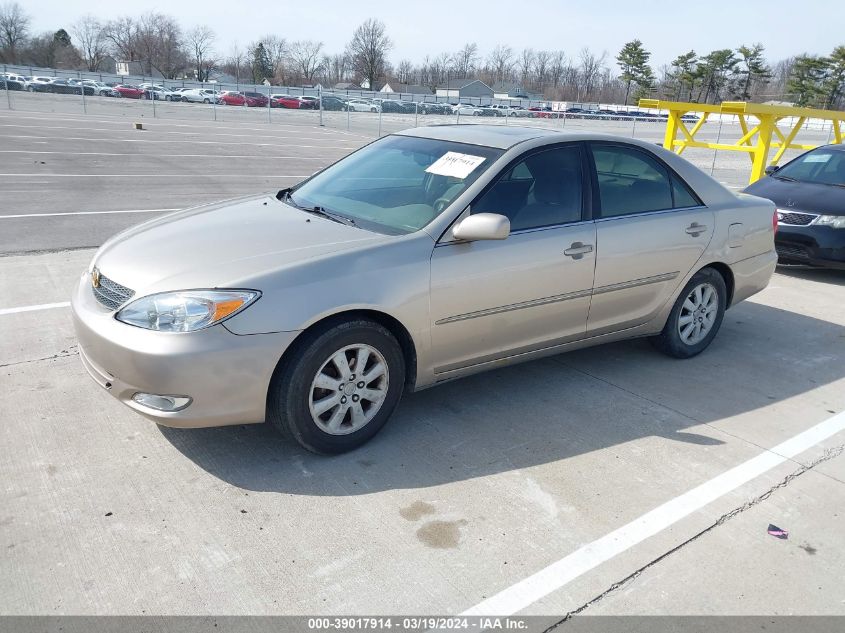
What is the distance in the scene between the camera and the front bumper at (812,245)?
7516 mm

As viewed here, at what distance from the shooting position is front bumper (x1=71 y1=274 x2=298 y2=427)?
304cm

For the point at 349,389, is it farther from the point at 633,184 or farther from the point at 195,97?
the point at 195,97

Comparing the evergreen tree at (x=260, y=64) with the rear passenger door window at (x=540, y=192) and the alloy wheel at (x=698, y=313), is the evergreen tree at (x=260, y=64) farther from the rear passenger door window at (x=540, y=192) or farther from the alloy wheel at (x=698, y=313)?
the rear passenger door window at (x=540, y=192)

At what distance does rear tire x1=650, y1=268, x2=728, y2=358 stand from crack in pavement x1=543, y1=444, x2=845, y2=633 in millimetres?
1357

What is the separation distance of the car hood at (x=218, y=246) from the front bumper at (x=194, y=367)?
0.85 feet

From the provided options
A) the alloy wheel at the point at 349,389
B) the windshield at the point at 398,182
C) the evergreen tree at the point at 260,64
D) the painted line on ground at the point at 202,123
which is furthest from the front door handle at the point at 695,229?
the evergreen tree at the point at 260,64

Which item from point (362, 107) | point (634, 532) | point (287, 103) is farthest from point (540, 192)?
point (287, 103)

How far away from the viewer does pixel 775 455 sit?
3.83 meters

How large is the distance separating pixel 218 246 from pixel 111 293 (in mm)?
561

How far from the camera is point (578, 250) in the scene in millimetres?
4199

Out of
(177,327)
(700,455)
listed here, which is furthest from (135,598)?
(700,455)

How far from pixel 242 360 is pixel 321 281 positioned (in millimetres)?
515

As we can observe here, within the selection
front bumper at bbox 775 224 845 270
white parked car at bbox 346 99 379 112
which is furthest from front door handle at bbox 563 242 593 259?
white parked car at bbox 346 99 379 112

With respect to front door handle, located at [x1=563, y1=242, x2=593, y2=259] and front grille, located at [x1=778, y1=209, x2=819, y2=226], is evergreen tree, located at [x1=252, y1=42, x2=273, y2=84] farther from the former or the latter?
front door handle, located at [x1=563, y1=242, x2=593, y2=259]
